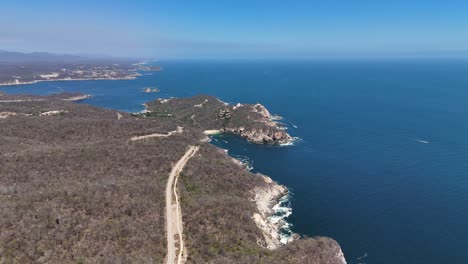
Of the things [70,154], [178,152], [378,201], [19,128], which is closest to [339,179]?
[378,201]

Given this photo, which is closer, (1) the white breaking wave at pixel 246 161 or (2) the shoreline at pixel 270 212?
(2) the shoreline at pixel 270 212

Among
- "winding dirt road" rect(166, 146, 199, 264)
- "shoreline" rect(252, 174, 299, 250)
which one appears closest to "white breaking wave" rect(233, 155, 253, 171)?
"shoreline" rect(252, 174, 299, 250)

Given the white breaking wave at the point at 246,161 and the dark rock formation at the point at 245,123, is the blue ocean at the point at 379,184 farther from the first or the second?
the dark rock formation at the point at 245,123

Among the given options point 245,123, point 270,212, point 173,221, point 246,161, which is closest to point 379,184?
point 270,212

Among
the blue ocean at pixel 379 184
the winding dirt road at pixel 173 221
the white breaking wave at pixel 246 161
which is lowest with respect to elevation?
the white breaking wave at pixel 246 161

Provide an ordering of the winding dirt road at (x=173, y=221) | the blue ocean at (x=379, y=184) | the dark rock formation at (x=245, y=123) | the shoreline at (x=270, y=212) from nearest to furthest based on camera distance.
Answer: the winding dirt road at (x=173, y=221)
the blue ocean at (x=379, y=184)
the shoreline at (x=270, y=212)
the dark rock formation at (x=245, y=123)

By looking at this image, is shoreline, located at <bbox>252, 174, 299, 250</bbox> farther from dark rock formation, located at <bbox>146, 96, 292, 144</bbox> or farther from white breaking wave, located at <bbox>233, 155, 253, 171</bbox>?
dark rock formation, located at <bbox>146, 96, 292, 144</bbox>

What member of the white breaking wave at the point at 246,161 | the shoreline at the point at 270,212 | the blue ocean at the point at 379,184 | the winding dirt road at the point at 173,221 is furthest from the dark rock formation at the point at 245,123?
the winding dirt road at the point at 173,221

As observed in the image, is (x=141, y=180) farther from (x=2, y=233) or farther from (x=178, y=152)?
(x=2, y=233)
